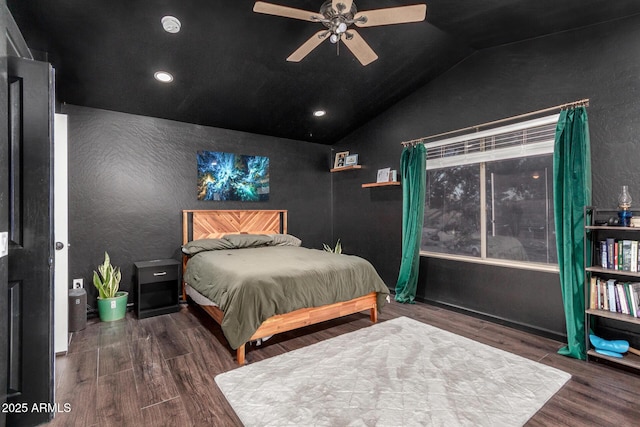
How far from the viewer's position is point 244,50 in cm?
309

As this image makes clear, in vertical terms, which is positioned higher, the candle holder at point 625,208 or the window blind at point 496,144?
the window blind at point 496,144

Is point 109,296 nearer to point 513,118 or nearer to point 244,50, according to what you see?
point 244,50

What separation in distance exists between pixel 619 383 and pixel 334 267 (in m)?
2.31

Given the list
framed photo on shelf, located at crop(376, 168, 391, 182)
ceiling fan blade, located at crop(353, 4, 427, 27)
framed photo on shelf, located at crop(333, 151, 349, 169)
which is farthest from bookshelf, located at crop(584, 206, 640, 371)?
framed photo on shelf, located at crop(333, 151, 349, 169)

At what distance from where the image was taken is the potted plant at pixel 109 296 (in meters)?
3.44

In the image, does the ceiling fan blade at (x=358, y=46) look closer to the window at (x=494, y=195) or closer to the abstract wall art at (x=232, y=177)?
the window at (x=494, y=195)

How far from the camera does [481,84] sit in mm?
3600

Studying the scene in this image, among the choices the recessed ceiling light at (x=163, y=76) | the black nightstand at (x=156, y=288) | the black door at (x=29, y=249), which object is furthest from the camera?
the black nightstand at (x=156, y=288)

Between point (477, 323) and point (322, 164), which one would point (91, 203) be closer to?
point (322, 164)

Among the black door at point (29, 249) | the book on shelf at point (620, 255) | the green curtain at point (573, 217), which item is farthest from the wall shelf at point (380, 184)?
the black door at point (29, 249)

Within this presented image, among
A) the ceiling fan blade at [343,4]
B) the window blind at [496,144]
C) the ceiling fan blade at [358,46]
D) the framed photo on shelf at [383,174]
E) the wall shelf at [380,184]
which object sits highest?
the ceiling fan blade at [343,4]

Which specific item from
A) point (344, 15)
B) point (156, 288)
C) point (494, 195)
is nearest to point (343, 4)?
point (344, 15)

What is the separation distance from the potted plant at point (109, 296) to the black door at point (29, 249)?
177 cm

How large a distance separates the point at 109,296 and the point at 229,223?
5.66 feet
